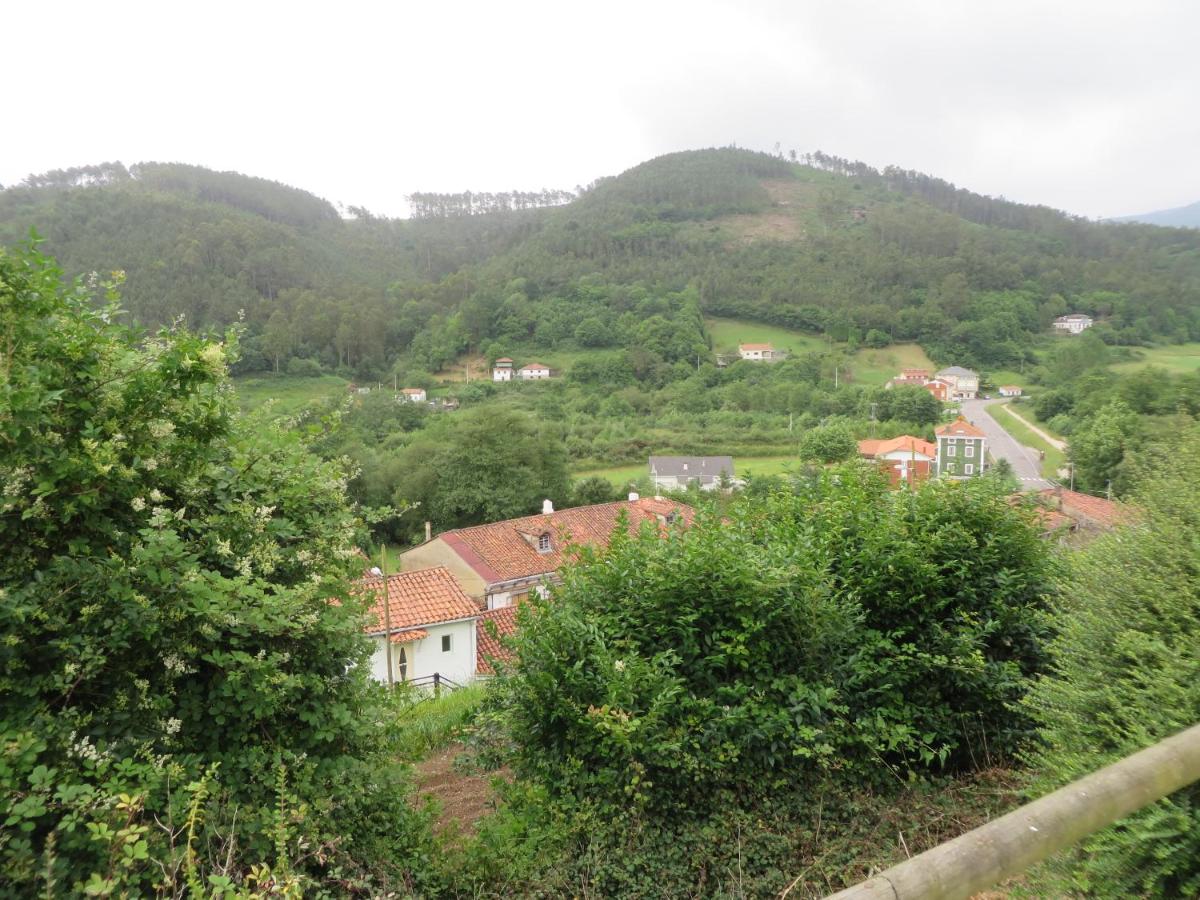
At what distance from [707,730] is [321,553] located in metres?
3.04

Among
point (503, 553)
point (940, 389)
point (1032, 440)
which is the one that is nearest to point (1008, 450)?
point (1032, 440)

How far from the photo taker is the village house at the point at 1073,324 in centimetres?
9000

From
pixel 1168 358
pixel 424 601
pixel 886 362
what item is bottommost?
pixel 424 601

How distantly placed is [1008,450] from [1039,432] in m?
11.0

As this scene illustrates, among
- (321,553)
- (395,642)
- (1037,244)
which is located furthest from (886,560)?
(1037,244)

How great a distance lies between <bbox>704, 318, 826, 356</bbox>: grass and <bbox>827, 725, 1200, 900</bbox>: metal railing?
302 feet

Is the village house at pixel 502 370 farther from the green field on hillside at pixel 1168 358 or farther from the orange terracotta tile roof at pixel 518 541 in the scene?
the green field on hillside at pixel 1168 358

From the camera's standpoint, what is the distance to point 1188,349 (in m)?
77.5

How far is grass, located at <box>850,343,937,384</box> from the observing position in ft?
266

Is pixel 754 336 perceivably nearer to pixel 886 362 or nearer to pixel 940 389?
pixel 886 362

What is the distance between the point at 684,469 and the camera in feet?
168

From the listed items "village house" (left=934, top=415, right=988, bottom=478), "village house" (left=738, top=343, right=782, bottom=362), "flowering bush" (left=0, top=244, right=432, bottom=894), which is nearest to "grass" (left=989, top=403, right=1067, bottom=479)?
"village house" (left=934, top=415, right=988, bottom=478)

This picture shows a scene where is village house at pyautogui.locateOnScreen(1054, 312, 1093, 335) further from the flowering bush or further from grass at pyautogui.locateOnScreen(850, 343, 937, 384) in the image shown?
the flowering bush

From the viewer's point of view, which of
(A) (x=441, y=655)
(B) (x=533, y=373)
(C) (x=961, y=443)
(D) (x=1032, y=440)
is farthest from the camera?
(B) (x=533, y=373)
